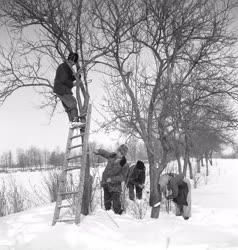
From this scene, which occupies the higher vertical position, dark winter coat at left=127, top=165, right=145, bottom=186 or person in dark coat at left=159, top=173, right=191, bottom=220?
dark winter coat at left=127, top=165, right=145, bottom=186

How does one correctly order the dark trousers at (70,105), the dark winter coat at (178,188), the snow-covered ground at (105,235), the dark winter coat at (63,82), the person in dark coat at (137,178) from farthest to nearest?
the person in dark coat at (137,178) < the dark winter coat at (178,188) < the dark winter coat at (63,82) < the dark trousers at (70,105) < the snow-covered ground at (105,235)

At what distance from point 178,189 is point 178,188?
26 millimetres

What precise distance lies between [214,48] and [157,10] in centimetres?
204

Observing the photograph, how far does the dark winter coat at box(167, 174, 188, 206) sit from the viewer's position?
9.81 meters

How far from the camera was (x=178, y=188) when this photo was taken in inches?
398

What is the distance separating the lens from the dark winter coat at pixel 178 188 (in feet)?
32.2

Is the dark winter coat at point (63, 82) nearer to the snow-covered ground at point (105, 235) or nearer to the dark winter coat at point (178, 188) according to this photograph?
the snow-covered ground at point (105, 235)

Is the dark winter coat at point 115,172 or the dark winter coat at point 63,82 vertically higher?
the dark winter coat at point 63,82

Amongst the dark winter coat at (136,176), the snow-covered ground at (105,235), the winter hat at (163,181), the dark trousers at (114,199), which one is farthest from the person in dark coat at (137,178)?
the snow-covered ground at (105,235)

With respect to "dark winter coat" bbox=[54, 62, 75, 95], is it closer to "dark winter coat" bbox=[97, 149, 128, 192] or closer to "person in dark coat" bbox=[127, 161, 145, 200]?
"dark winter coat" bbox=[97, 149, 128, 192]

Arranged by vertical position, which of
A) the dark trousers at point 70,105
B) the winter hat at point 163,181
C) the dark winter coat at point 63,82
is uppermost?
the dark winter coat at point 63,82

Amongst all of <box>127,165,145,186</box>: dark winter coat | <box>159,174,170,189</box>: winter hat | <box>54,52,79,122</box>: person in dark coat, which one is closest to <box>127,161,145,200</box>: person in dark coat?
<box>127,165,145,186</box>: dark winter coat

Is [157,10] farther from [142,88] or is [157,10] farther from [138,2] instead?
[142,88]

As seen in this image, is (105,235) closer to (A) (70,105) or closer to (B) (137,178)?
(A) (70,105)
